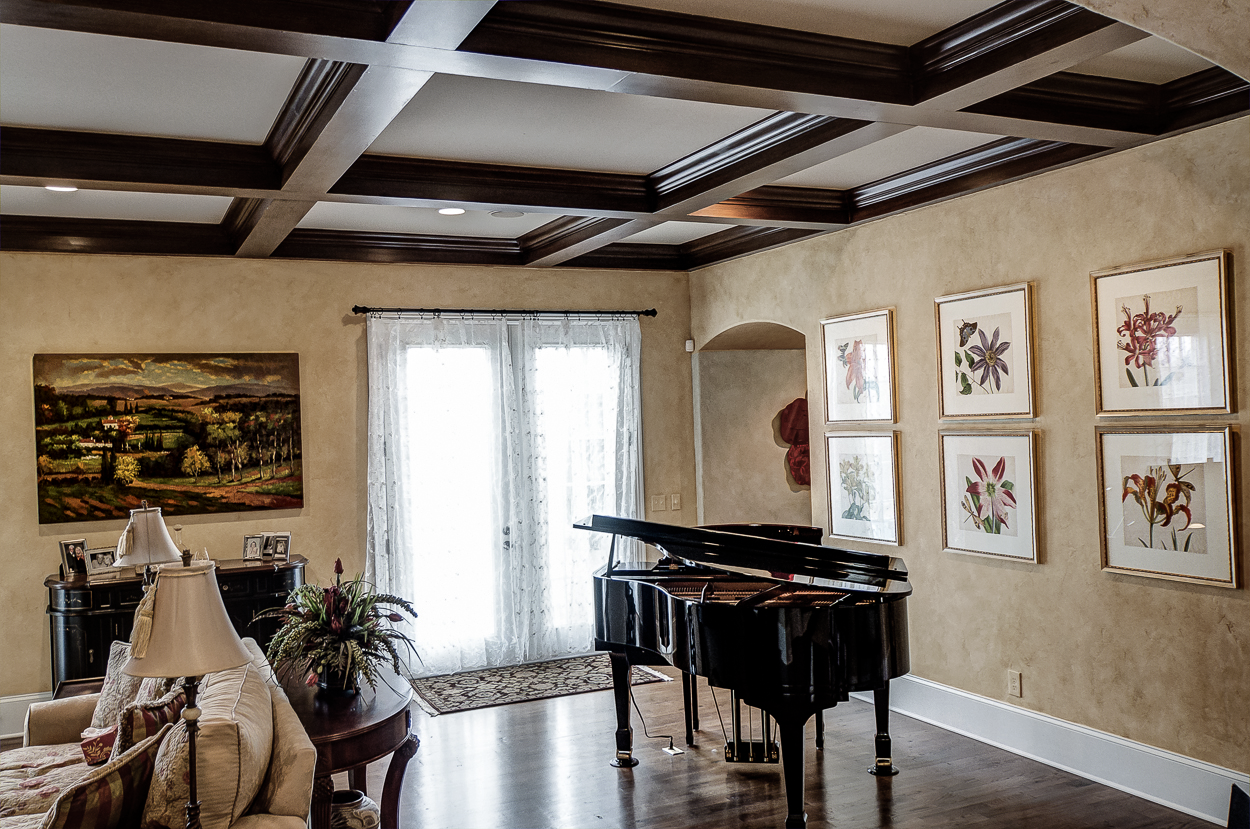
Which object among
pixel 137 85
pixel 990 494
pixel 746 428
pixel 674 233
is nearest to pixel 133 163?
pixel 137 85

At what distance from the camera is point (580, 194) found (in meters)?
5.18

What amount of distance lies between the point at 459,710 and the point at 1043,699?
3.33m

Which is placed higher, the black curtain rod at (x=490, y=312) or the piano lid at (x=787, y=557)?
the black curtain rod at (x=490, y=312)

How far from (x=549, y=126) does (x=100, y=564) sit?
380 cm

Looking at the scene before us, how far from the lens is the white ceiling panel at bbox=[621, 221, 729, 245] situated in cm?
664

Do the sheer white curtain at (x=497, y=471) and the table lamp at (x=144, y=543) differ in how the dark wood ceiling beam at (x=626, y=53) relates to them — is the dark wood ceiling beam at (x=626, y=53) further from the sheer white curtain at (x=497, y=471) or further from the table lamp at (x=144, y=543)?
the sheer white curtain at (x=497, y=471)

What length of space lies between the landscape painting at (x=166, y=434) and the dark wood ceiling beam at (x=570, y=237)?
1792 mm

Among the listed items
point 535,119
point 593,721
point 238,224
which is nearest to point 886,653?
point 593,721

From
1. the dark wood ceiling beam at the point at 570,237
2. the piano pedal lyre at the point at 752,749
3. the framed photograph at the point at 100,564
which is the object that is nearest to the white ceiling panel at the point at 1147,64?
the dark wood ceiling beam at the point at 570,237

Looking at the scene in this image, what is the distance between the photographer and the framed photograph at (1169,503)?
4004mm

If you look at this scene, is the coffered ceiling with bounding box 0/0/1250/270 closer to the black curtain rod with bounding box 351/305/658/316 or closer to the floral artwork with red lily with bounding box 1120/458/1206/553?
the black curtain rod with bounding box 351/305/658/316

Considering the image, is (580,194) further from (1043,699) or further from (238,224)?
(1043,699)

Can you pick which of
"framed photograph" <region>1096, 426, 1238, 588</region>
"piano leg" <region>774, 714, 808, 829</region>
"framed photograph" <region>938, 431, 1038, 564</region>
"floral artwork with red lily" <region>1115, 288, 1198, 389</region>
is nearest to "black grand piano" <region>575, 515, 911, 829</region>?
"piano leg" <region>774, 714, 808, 829</region>

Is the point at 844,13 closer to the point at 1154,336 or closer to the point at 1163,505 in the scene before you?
the point at 1154,336
